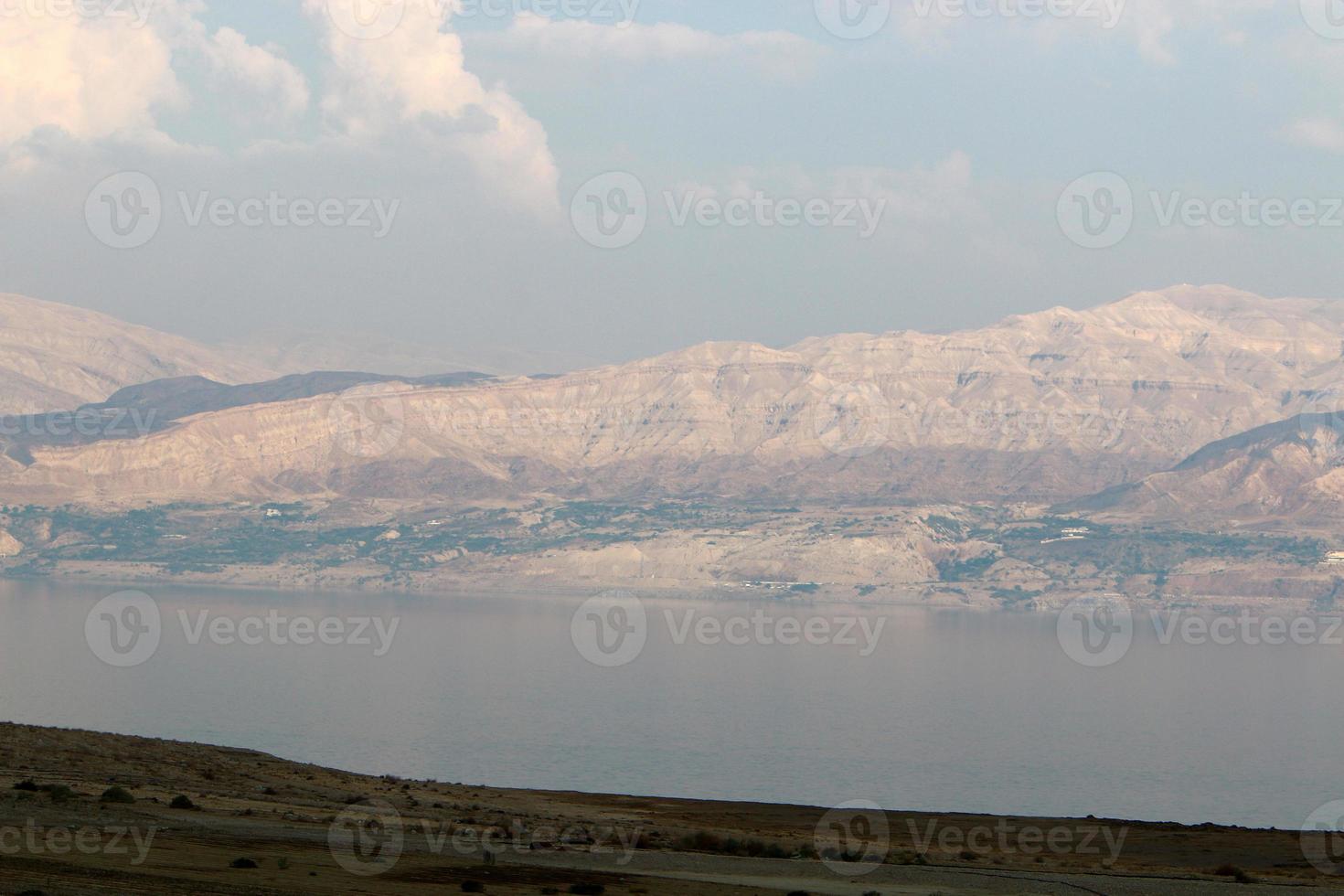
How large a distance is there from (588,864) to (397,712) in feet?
362

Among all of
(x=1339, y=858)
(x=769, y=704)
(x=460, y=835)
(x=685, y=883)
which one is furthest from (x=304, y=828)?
(x=769, y=704)

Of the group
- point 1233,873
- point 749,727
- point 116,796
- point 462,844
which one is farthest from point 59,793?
point 749,727

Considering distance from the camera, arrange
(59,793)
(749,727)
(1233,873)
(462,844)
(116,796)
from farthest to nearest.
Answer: (749,727)
(1233,873)
(116,796)
(59,793)
(462,844)

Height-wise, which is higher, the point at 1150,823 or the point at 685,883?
the point at 1150,823

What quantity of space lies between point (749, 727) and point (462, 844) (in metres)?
106

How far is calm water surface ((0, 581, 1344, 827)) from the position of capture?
100 meters

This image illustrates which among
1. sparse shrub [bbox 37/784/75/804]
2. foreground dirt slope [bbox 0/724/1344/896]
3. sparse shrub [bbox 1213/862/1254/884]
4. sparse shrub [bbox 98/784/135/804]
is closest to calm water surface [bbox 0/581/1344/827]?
foreground dirt slope [bbox 0/724/1344/896]

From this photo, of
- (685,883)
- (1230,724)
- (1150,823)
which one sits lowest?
(685,883)

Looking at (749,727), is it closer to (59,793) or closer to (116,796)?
(116,796)

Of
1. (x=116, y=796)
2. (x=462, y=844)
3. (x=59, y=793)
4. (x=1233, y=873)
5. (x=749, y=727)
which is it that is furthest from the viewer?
(x=749, y=727)

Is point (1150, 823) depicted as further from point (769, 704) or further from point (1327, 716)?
point (1327, 716)

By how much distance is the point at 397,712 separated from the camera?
5448 inches

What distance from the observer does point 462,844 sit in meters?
32.9

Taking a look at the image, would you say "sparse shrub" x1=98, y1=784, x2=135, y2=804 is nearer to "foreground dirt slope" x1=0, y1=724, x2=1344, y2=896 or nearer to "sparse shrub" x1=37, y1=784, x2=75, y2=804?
"foreground dirt slope" x1=0, y1=724, x2=1344, y2=896
